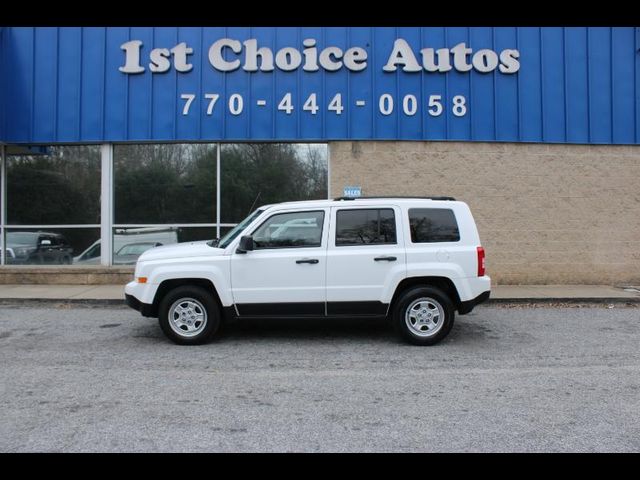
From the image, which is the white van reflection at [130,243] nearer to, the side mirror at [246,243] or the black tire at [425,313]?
the side mirror at [246,243]

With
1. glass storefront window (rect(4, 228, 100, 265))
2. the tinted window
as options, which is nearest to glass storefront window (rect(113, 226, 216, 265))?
glass storefront window (rect(4, 228, 100, 265))

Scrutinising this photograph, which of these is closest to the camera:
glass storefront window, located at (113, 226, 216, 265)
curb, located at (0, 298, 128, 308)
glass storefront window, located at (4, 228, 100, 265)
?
curb, located at (0, 298, 128, 308)

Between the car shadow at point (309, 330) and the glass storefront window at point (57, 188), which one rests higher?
the glass storefront window at point (57, 188)

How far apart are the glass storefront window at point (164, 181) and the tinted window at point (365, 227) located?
19.3 feet

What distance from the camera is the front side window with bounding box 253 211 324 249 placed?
21.6 feet

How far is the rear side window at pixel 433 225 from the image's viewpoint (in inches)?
263

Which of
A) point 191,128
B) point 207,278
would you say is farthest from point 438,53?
point 207,278

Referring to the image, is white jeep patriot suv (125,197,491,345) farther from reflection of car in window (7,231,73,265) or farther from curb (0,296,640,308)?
reflection of car in window (7,231,73,265)

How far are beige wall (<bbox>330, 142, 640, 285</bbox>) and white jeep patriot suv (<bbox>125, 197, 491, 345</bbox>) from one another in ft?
16.8

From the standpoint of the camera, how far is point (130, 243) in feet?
39.1

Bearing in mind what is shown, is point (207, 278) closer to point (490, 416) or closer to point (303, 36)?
point (490, 416)

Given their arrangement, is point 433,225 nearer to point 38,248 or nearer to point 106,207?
point 106,207

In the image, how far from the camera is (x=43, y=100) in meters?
11.6

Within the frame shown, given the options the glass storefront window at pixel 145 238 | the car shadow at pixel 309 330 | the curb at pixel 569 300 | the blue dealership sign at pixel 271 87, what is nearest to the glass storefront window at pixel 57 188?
the blue dealership sign at pixel 271 87
